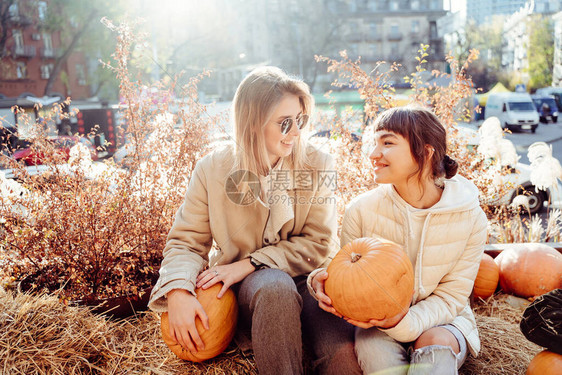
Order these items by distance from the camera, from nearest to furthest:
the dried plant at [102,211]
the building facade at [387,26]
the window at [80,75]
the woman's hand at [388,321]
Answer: the woman's hand at [388,321] < the dried plant at [102,211] < the window at [80,75] < the building facade at [387,26]

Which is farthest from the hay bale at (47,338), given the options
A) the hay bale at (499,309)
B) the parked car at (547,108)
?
the parked car at (547,108)

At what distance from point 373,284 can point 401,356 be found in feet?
1.14

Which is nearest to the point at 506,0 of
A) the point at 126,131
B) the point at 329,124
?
the point at 329,124

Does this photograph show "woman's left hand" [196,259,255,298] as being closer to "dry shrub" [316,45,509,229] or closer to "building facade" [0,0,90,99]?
"dry shrub" [316,45,509,229]

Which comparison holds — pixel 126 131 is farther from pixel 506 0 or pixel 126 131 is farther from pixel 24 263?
pixel 506 0

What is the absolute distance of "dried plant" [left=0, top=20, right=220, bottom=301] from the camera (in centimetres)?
285

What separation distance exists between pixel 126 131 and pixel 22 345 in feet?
5.98

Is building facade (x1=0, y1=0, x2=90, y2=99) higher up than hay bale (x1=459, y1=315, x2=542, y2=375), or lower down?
higher up

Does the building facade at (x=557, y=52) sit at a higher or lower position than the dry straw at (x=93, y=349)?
higher

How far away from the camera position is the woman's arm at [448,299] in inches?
73.6

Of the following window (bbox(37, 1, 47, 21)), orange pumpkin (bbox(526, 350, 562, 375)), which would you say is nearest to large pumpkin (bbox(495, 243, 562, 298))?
orange pumpkin (bbox(526, 350, 562, 375))

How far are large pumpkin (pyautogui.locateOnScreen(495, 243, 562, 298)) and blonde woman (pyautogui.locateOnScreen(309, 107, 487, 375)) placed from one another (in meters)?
1.20

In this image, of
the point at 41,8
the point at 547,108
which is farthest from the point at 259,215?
the point at 547,108

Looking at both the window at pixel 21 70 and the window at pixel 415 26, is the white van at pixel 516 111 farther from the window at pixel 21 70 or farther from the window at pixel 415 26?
the window at pixel 21 70
